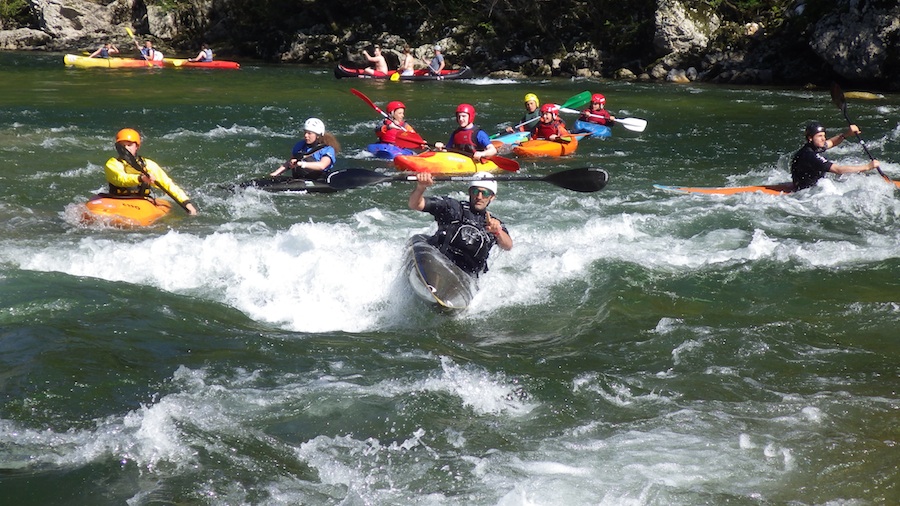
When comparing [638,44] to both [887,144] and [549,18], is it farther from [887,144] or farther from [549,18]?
[887,144]

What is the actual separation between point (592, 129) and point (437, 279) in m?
9.16

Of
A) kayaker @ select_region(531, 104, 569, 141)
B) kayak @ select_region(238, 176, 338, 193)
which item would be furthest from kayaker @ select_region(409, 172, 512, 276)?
kayaker @ select_region(531, 104, 569, 141)

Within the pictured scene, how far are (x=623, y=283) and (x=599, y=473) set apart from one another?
3407 mm

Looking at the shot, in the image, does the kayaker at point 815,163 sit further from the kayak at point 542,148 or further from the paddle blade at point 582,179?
the kayak at point 542,148

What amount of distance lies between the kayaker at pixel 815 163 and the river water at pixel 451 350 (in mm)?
172

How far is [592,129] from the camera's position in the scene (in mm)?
14984

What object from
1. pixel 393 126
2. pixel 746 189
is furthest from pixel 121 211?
pixel 746 189

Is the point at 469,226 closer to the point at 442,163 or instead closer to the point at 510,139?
the point at 442,163

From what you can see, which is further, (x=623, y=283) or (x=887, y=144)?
(x=887, y=144)

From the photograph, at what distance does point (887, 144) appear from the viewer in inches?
544

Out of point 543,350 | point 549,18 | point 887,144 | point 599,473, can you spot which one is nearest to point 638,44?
point 549,18

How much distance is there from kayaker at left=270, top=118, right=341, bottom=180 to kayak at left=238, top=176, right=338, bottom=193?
0.35ft

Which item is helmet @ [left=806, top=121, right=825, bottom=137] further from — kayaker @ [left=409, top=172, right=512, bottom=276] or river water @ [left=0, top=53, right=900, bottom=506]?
kayaker @ [left=409, top=172, right=512, bottom=276]

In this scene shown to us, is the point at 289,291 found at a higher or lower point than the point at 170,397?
lower
